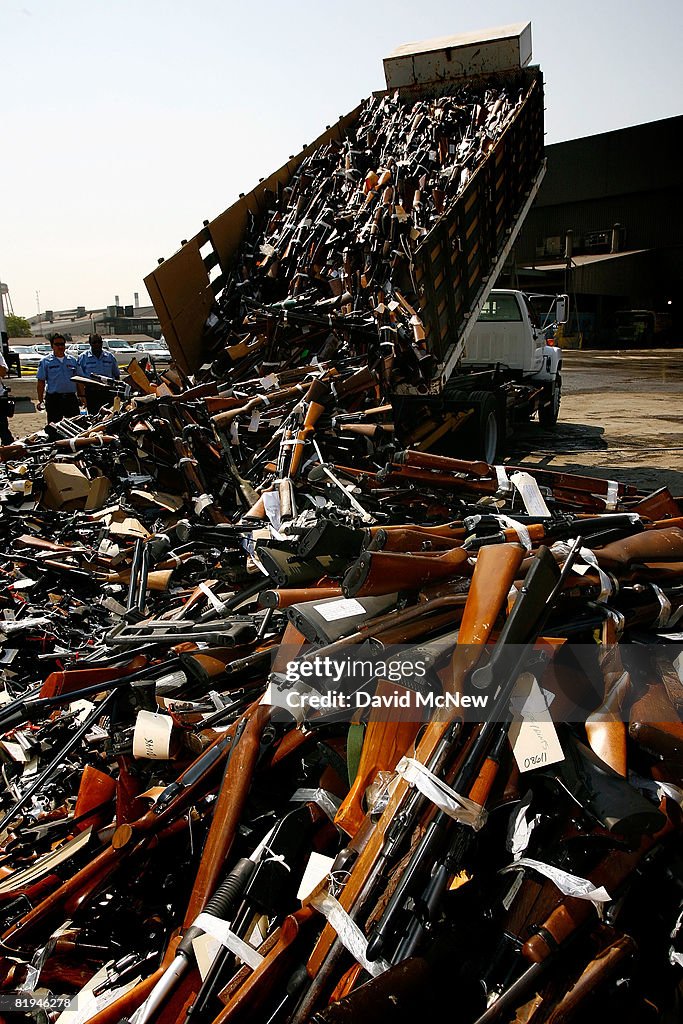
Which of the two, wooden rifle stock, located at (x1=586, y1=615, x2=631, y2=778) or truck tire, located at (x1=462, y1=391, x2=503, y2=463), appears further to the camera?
truck tire, located at (x1=462, y1=391, x2=503, y2=463)

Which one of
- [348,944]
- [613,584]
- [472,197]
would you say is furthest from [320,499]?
[472,197]

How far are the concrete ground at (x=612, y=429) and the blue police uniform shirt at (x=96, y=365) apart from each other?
10.9 ft

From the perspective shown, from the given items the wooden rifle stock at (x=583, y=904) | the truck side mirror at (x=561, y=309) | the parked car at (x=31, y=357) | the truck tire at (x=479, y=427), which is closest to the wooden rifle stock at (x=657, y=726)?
the wooden rifle stock at (x=583, y=904)

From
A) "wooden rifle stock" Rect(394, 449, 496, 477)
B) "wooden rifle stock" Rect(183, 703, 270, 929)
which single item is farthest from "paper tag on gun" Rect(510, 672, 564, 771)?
"wooden rifle stock" Rect(394, 449, 496, 477)

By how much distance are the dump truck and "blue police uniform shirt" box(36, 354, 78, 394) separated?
216 centimetres

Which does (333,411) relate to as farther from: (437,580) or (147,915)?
(147,915)

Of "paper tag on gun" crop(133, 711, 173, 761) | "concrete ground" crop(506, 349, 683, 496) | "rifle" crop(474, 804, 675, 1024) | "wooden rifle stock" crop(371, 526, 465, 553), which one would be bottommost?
"concrete ground" crop(506, 349, 683, 496)

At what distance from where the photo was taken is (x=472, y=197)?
7.58 meters

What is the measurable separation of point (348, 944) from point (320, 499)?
3104 millimetres

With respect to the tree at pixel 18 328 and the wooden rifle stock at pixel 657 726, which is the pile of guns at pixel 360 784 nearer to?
the wooden rifle stock at pixel 657 726

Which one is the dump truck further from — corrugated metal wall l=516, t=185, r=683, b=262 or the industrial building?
corrugated metal wall l=516, t=185, r=683, b=262

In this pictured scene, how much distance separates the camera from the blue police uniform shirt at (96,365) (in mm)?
9000

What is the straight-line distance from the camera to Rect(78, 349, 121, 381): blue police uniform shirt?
9.00 m

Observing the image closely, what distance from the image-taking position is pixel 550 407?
1122 centimetres
